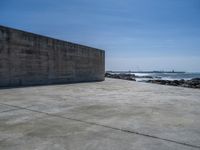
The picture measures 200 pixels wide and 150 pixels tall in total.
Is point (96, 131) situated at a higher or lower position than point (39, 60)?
lower

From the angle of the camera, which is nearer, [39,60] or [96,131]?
[96,131]

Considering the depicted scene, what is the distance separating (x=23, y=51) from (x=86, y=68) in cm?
550

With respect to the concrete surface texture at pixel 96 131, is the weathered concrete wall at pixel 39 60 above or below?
above

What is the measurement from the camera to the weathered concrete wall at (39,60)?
285 inches

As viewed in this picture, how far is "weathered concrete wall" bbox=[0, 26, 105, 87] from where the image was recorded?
7.25 m

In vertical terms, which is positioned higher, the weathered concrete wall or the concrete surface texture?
the weathered concrete wall

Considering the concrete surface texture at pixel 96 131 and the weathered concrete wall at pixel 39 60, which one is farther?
the weathered concrete wall at pixel 39 60

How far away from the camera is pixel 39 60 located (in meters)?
8.79

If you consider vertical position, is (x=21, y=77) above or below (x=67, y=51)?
below

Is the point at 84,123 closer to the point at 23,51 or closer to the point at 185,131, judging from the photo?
the point at 185,131

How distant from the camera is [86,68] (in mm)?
12953

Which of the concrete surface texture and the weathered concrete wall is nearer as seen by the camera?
the concrete surface texture

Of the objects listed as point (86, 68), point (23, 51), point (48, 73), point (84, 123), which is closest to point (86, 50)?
point (86, 68)

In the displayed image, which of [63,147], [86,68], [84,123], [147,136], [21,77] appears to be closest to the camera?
[63,147]
